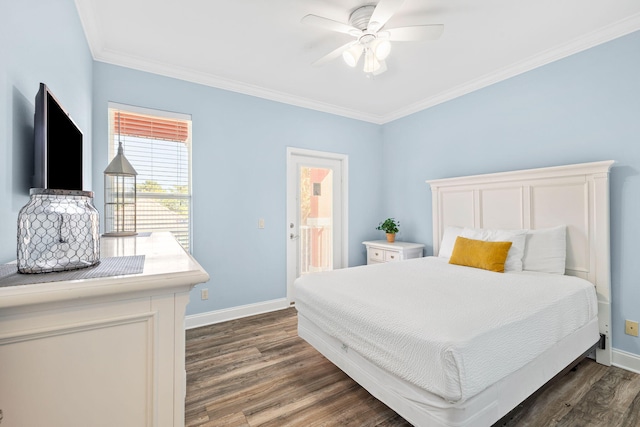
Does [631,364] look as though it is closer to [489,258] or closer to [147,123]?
[489,258]

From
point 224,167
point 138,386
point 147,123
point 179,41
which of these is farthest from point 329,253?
point 138,386

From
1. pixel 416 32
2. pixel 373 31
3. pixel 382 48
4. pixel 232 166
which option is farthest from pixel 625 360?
pixel 232 166

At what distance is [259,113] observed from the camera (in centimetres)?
344

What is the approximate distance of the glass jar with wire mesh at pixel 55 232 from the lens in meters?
0.78

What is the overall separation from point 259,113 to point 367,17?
1.77 m

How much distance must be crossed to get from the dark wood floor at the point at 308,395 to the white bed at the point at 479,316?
21 cm

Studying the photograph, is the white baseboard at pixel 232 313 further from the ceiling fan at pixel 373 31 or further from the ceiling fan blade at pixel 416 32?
the ceiling fan blade at pixel 416 32

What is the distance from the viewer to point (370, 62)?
229 centimetres

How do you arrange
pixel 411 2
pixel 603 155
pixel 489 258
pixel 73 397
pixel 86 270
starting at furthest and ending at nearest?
1. pixel 489 258
2. pixel 603 155
3. pixel 411 2
4. pixel 86 270
5. pixel 73 397

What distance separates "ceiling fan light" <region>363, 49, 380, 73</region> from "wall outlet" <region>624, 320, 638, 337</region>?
9.27 ft

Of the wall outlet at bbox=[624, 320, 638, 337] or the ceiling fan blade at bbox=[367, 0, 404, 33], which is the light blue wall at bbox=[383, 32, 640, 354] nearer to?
the wall outlet at bbox=[624, 320, 638, 337]

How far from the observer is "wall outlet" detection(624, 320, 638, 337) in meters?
2.23

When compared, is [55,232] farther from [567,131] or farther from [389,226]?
[389,226]

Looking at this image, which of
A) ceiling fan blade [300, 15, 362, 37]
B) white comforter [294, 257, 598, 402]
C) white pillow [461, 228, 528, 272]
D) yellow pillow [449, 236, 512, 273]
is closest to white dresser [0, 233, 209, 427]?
white comforter [294, 257, 598, 402]
